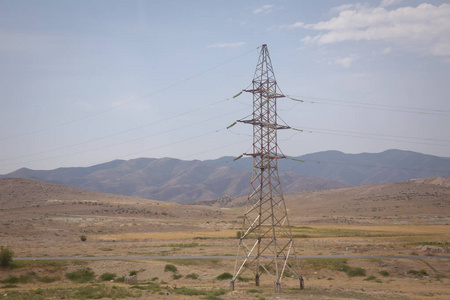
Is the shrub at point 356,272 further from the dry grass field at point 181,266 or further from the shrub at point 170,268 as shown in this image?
the shrub at point 170,268

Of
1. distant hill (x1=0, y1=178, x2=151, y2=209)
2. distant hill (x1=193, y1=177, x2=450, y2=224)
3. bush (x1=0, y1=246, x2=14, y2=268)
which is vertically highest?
distant hill (x1=0, y1=178, x2=151, y2=209)

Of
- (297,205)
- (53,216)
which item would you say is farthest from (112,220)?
(297,205)

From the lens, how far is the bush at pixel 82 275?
124ft

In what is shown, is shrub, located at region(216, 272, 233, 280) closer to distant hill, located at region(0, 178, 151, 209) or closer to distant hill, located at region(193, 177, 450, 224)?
distant hill, located at region(193, 177, 450, 224)

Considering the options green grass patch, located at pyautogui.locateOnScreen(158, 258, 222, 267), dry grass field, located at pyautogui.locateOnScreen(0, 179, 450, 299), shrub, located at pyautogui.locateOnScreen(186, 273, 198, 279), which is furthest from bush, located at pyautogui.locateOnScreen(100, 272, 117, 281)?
shrub, located at pyautogui.locateOnScreen(186, 273, 198, 279)

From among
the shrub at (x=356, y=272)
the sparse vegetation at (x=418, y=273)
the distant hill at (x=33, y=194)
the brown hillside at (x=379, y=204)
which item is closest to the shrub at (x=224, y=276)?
the shrub at (x=356, y=272)

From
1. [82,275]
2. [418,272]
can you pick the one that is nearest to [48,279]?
[82,275]

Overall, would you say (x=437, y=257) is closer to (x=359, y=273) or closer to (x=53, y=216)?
(x=359, y=273)

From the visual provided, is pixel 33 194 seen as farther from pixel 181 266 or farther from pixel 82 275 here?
pixel 181 266

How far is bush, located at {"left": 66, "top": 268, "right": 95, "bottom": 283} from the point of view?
37844 millimetres

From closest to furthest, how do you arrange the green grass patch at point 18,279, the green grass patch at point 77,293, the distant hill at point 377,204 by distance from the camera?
1. the green grass patch at point 77,293
2. the green grass patch at point 18,279
3. the distant hill at point 377,204

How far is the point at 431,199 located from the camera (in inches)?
5600

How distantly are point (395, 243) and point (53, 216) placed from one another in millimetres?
74157

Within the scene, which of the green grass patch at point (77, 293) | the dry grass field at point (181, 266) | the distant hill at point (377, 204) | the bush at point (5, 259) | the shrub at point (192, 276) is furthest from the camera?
the distant hill at point (377, 204)
